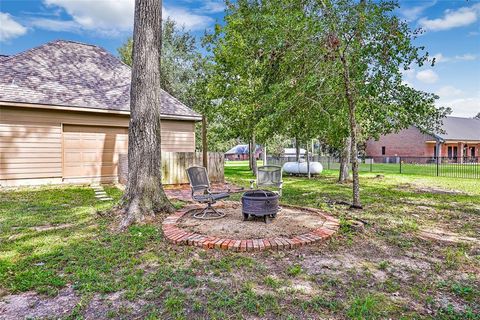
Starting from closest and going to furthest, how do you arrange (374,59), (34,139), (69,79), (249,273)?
(249,273) < (374,59) < (34,139) < (69,79)

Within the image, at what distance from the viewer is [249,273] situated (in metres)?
3.09

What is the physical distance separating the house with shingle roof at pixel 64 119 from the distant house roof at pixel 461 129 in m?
29.3

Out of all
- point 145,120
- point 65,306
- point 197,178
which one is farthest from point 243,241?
point 145,120

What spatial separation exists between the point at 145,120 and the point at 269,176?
273cm

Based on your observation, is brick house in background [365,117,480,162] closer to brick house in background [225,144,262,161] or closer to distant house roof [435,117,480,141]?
distant house roof [435,117,480,141]

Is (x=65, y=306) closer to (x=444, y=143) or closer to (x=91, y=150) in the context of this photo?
(x=91, y=150)

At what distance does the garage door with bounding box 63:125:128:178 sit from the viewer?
406 inches

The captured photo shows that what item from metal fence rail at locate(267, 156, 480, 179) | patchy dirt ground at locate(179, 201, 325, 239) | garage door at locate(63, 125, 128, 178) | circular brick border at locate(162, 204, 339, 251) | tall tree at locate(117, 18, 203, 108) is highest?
tall tree at locate(117, 18, 203, 108)

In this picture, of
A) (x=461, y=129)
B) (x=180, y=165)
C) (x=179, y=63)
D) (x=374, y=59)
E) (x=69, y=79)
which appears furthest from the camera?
(x=461, y=129)

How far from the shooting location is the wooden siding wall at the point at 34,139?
367 inches

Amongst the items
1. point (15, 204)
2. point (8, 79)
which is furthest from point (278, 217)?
point (8, 79)

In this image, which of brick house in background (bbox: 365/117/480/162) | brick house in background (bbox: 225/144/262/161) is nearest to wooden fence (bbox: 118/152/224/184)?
brick house in background (bbox: 365/117/480/162)

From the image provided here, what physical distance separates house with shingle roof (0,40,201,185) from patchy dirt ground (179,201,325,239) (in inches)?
276

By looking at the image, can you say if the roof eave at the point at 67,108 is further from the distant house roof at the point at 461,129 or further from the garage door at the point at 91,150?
the distant house roof at the point at 461,129
